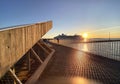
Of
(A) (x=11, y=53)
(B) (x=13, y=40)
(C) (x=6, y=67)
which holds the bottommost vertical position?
(C) (x=6, y=67)

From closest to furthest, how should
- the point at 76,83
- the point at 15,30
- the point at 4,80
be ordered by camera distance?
the point at 15,30, the point at 76,83, the point at 4,80

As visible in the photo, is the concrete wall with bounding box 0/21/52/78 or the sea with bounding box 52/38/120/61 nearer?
the concrete wall with bounding box 0/21/52/78

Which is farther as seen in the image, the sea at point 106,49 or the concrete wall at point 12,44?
the sea at point 106,49

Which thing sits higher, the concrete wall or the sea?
the concrete wall

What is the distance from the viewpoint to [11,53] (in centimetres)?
463

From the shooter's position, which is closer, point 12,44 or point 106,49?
point 12,44

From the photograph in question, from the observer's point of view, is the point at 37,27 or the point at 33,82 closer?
the point at 33,82

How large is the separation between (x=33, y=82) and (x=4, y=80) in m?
2.18

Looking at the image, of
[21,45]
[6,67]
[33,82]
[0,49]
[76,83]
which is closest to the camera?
[0,49]

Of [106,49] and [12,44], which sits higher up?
[12,44]

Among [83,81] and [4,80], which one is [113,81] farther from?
[4,80]

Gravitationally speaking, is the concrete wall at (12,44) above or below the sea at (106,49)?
above

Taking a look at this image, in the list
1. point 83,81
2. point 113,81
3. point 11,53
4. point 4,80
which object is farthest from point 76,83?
point 11,53

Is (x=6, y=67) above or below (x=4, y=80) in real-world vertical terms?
above
